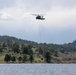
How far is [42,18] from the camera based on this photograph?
505 feet

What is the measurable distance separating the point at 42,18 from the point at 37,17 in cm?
251

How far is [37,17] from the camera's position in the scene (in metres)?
156

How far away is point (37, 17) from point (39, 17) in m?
0.98

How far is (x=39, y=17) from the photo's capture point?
154875 mm

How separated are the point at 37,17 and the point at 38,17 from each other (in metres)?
0.73

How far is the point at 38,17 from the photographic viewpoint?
155 metres

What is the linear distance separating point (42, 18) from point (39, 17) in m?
1.56

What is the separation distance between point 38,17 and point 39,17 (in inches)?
14.8

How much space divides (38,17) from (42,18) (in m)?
1.84
